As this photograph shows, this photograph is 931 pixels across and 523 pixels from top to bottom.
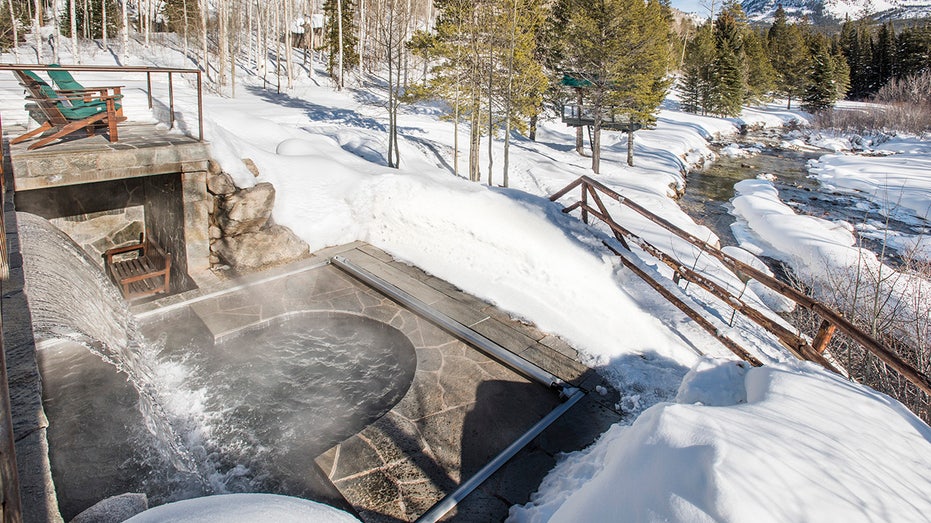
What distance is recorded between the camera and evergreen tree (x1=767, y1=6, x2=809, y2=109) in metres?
49.8

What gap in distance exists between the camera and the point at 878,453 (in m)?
2.63

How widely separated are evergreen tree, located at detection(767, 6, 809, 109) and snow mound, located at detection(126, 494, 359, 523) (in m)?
60.1

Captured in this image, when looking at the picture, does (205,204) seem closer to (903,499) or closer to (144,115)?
(144,115)

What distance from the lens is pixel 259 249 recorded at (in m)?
6.58

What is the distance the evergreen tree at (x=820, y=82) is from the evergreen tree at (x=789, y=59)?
6.40ft

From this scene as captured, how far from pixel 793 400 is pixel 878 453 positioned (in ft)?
1.68

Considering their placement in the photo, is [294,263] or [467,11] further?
[467,11]

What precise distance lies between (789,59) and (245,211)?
194ft

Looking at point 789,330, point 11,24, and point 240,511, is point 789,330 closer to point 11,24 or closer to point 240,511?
point 240,511

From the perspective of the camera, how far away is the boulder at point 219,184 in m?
6.45

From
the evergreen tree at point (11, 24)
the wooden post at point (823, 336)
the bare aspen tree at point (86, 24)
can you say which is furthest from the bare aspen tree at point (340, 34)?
the wooden post at point (823, 336)

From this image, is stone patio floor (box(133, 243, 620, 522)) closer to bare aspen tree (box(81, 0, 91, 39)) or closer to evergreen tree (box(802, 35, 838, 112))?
bare aspen tree (box(81, 0, 91, 39))

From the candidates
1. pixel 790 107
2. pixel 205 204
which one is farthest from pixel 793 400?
pixel 790 107

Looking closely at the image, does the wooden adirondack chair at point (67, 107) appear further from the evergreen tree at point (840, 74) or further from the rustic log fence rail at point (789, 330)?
the evergreen tree at point (840, 74)
